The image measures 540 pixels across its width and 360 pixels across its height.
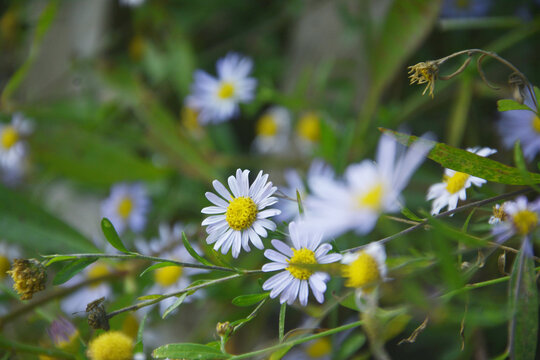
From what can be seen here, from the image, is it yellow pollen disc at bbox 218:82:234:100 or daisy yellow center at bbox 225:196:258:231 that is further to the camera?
yellow pollen disc at bbox 218:82:234:100

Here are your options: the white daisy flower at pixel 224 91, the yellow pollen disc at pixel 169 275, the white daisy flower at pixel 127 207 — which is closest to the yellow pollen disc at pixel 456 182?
the yellow pollen disc at pixel 169 275

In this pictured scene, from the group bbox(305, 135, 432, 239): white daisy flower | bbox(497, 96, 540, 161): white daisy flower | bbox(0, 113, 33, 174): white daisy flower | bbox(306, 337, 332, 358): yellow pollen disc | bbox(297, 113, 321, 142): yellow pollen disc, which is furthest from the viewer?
bbox(0, 113, 33, 174): white daisy flower

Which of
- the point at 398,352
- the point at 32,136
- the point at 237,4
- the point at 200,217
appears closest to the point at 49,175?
the point at 32,136

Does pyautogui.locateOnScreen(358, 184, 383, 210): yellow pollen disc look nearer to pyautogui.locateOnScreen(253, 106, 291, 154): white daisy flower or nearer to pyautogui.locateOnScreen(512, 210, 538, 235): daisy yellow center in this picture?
pyautogui.locateOnScreen(512, 210, 538, 235): daisy yellow center

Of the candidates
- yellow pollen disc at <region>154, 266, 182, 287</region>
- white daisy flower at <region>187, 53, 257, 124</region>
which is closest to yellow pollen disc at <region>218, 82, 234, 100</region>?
white daisy flower at <region>187, 53, 257, 124</region>

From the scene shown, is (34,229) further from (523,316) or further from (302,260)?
(523,316)

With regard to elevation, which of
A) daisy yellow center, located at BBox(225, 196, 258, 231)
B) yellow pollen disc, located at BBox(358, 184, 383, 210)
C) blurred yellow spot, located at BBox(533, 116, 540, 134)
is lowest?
yellow pollen disc, located at BBox(358, 184, 383, 210)

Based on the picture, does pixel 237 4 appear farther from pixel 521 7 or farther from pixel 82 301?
pixel 82 301
